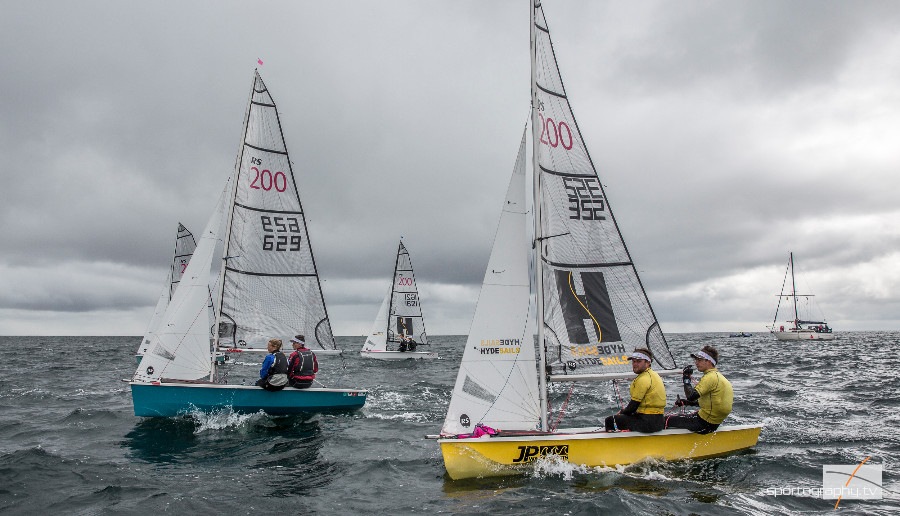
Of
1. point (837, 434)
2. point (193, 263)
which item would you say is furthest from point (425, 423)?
point (837, 434)

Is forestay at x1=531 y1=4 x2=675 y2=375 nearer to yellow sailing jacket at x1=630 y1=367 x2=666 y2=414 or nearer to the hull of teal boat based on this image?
yellow sailing jacket at x1=630 y1=367 x2=666 y2=414

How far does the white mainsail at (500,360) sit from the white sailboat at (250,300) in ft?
19.1

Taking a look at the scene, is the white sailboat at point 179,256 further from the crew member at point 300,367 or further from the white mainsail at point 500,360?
the white mainsail at point 500,360

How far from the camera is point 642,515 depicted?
627 centimetres

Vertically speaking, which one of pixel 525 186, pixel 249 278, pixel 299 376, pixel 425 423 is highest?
pixel 525 186

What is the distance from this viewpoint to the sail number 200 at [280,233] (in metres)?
13.9

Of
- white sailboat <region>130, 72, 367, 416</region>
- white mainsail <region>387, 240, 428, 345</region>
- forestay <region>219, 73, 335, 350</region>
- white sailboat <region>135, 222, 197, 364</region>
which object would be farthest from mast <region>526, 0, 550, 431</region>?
white mainsail <region>387, 240, 428, 345</region>

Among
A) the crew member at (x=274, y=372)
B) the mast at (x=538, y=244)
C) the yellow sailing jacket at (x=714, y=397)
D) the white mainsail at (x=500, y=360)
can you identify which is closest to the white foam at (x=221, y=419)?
the crew member at (x=274, y=372)

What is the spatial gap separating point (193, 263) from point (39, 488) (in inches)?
251

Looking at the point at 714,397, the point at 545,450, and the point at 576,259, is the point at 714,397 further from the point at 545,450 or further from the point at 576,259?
the point at 576,259

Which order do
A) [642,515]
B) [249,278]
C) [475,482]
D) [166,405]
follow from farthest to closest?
[249,278] → [166,405] → [475,482] → [642,515]

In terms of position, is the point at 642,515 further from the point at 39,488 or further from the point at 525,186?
the point at 39,488

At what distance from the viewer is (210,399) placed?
39.2ft

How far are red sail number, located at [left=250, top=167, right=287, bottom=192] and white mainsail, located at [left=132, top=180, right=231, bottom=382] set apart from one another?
2.35 metres
